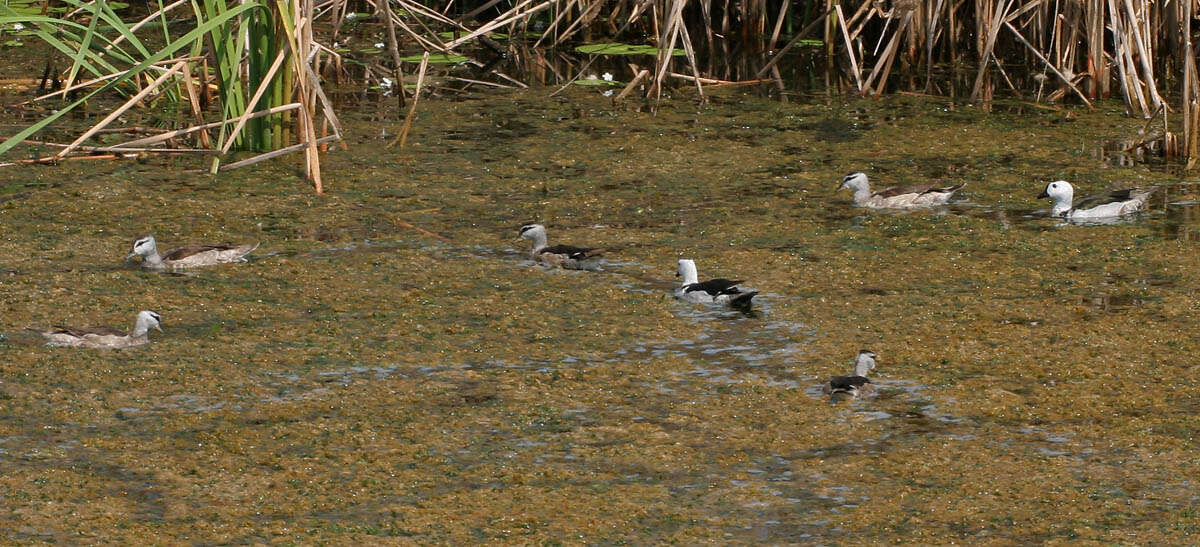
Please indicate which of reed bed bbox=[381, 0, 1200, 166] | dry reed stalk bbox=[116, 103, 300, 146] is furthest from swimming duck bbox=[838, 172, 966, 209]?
dry reed stalk bbox=[116, 103, 300, 146]

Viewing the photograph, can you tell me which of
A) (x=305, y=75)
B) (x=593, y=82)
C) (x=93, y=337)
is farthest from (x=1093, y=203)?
(x=93, y=337)

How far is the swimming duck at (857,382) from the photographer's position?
586 centimetres

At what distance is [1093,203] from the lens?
8594 mm

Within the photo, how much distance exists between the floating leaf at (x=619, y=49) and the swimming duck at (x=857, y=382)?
8052 mm

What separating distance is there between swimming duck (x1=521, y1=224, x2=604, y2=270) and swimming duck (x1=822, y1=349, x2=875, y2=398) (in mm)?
1910

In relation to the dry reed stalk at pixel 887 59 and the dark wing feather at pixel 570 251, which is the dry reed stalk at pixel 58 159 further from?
the dry reed stalk at pixel 887 59

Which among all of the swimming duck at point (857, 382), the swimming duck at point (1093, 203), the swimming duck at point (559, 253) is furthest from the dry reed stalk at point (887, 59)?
the swimming duck at point (857, 382)

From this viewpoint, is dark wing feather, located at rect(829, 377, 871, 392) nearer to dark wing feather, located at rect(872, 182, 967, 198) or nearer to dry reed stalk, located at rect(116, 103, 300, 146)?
dark wing feather, located at rect(872, 182, 967, 198)

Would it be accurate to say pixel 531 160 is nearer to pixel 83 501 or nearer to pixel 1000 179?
pixel 1000 179

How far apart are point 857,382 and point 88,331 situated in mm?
3205

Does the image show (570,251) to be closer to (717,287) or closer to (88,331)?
(717,287)

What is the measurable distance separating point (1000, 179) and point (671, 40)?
10.0 ft

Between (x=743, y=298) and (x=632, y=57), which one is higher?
(x=632, y=57)

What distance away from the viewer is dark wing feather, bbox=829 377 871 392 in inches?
231
